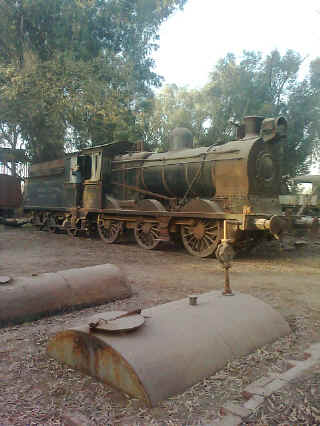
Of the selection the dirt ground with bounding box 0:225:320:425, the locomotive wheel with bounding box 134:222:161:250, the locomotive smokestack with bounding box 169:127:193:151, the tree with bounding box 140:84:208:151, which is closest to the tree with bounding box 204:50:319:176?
the tree with bounding box 140:84:208:151

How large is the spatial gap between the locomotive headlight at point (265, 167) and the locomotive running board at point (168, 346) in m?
5.97

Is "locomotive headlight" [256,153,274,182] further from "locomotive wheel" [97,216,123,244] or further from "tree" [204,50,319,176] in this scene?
"tree" [204,50,319,176]

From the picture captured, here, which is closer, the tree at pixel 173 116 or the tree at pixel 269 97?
the tree at pixel 269 97

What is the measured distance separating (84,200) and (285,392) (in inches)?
451

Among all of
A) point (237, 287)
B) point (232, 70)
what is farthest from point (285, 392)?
point (232, 70)

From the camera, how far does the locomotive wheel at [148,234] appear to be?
36.0ft

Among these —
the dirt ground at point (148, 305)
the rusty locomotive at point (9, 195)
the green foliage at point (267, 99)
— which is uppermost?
the green foliage at point (267, 99)

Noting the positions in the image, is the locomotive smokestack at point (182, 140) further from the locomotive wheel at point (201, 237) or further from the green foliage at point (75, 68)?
the green foliage at point (75, 68)

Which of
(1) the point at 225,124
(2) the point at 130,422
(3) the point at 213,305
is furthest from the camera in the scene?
(1) the point at 225,124

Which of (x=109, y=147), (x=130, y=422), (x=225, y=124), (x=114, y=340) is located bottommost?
(x=130, y=422)

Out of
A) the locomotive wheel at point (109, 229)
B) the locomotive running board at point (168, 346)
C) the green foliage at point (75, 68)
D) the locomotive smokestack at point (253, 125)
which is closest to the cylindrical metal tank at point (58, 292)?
the locomotive running board at point (168, 346)

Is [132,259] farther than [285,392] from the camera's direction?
Yes

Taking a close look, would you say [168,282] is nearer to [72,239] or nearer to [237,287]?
[237,287]

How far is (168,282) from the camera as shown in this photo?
6812 mm
